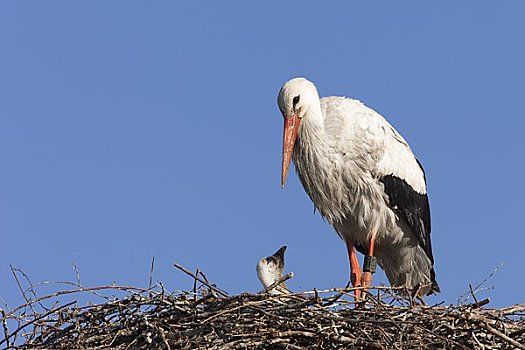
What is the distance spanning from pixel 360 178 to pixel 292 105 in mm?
653

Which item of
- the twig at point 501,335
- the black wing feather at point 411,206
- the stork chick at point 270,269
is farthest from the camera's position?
the black wing feather at point 411,206

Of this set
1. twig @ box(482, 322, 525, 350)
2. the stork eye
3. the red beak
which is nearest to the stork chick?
the red beak

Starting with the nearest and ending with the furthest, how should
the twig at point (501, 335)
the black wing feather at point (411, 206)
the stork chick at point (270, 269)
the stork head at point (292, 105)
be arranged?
the twig at point (501, 335)
the stork chick at point (270, 269)
the stork head at point (292, 105)
the black wing feather at point (411, 206)

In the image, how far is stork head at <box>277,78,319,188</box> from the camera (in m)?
8.27

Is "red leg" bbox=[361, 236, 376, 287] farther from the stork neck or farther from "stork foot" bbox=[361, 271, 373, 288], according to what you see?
the stork neck

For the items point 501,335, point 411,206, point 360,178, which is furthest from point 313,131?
point 501,335

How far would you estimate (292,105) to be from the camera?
326 inches

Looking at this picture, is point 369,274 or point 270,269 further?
point 369,274

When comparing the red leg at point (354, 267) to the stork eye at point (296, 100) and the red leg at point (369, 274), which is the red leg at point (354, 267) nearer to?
the red leg at point (369, 274)

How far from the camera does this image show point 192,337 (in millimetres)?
6129

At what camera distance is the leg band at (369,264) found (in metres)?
8.73

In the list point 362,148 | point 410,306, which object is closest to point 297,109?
point 362,148

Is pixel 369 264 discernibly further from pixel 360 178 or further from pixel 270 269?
pixel 270 269

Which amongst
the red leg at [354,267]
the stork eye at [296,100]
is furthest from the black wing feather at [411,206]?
the stork eye at [296,100]
